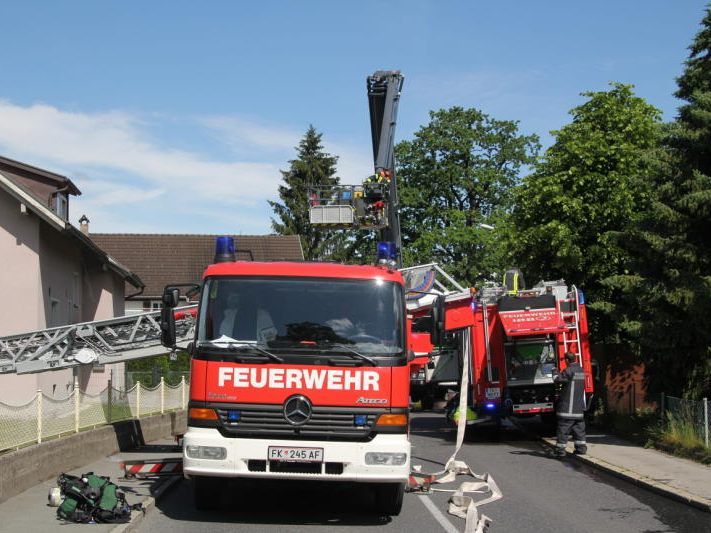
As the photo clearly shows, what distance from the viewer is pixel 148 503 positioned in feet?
32.7

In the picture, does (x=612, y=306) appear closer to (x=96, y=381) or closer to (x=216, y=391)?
(x=216, y=391)

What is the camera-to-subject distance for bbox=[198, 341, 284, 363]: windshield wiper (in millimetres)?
9180

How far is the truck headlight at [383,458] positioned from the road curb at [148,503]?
2.34 meters

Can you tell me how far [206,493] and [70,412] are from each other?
4832 millimetres

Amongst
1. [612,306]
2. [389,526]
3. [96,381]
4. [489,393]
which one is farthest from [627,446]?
[96,381]

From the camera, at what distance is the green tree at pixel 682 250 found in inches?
626

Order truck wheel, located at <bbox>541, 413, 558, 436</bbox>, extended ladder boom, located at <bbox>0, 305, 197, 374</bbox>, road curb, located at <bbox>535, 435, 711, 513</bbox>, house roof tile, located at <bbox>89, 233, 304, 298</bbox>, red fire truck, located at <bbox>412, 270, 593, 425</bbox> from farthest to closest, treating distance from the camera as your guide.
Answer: house roof tile, located at <bbox>89, 233, 304, 298</bbox> < truck wheel, located at <bbox>541, 413, 558, 436</bbox> < extended ladder boom, located at <bbox>0, 305, 197, 374</bbox> < red fire truck, located at <bbox>412, 270, 593, 425</bbox> < road curb, located at <bbox>535, 435, 711, 513</bbox>

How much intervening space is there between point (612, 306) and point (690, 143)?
5.90 m

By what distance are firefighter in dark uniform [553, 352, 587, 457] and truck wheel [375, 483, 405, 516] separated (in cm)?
672

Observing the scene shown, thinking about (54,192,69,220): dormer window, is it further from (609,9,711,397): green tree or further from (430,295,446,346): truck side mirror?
(430,295,446,346): truck side mirror

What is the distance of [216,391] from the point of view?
9.11 m

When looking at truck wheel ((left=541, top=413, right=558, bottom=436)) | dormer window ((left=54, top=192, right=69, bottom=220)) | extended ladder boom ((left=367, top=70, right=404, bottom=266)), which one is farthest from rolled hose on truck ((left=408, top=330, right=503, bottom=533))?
dormer window ((left=54, top=192, right=69, bottom=220))

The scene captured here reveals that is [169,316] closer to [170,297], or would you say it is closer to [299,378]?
[170,297]

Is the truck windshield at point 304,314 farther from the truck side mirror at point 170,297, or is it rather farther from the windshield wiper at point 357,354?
the truck side mirror at point 170,297
